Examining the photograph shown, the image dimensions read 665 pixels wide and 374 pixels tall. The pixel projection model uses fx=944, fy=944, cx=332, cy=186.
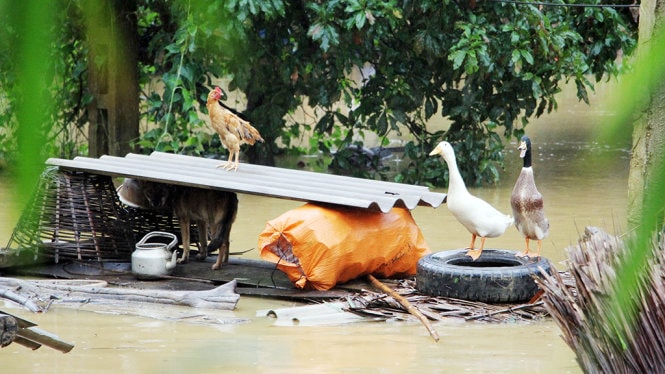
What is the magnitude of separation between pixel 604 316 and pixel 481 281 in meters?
3.66

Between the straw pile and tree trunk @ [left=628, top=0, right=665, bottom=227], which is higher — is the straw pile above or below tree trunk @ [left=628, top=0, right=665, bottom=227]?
below

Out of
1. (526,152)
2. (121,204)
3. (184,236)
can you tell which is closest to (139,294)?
(184,236)

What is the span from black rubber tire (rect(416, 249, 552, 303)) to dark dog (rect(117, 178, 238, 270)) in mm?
1614

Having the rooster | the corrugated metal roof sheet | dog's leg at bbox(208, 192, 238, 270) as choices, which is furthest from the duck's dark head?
dog's leg at bbox(208, 192, 238, 270)

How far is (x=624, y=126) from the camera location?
1.43 feet

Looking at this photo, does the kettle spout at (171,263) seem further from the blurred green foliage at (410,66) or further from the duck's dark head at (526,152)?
the blurred green foliage at (410,66)

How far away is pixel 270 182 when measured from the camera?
6727 millimetres

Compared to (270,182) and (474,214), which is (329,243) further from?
(474,214)

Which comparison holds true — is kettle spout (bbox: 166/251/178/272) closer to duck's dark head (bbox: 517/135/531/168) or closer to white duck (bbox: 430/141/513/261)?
white duck (bbox: 430/141/513/261)

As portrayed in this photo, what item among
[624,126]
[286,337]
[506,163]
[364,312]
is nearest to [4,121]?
[624,126]

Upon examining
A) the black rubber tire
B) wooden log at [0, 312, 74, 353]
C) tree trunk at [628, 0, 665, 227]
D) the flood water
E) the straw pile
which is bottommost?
the flood water

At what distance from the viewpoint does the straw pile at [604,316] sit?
2.07m

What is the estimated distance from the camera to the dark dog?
7.02 metres

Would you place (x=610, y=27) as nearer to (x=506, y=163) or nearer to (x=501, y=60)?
(x=501, y=60)
